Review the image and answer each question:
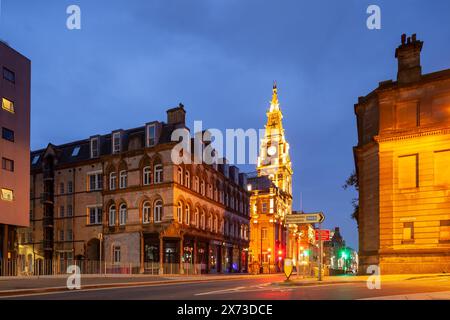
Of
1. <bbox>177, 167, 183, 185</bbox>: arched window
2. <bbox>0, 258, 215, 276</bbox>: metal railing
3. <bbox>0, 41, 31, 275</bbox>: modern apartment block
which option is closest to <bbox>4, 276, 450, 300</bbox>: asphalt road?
<bbox>0, 258, 215, 276</bbox>: metal railing

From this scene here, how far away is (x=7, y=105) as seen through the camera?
4184cm

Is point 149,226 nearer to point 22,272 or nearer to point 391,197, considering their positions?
point 22,272

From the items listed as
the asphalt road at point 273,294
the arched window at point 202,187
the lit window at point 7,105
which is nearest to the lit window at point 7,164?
the lit window at point 7,105

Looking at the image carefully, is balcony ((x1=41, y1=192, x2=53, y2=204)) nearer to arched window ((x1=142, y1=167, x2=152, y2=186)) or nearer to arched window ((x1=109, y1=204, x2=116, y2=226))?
arched window ((x1=109, y1=204, x2=116, y2=226))

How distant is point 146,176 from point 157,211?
373cm

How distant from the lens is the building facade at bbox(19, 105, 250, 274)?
45.7m

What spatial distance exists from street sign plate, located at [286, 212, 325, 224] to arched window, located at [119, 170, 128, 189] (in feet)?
82.7

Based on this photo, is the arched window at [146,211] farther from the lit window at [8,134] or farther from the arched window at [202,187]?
the lit window at [8,134]

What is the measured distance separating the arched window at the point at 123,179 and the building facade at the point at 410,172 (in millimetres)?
24589

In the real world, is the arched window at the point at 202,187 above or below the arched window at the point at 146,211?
above

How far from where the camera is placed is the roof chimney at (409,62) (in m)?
Answer: 33.7

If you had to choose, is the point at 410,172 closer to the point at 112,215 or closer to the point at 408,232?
the point at 408,232
